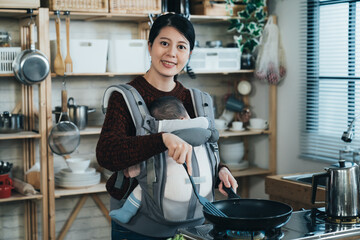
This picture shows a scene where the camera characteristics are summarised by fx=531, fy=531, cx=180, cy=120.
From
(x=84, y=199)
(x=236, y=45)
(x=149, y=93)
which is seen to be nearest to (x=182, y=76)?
(x=236, y=45)

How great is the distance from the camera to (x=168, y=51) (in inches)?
84.2

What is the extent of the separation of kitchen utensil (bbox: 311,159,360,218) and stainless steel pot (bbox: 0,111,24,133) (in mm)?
2433

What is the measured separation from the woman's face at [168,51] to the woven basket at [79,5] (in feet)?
6.12

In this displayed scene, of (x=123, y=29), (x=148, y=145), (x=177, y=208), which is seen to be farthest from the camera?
(x=123, y=29)

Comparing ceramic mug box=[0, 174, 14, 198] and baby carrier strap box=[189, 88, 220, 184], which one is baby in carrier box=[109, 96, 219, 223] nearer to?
baby carrier strap box=[189, 88, 220, 184]

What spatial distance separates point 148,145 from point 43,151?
6.95 ft

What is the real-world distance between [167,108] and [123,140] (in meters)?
0.24

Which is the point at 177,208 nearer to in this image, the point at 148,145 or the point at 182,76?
the point at 148,145

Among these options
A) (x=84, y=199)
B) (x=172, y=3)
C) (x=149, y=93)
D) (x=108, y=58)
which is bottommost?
(x=84, y=199)

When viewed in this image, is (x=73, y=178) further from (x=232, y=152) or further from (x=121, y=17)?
(x=232, y=152)

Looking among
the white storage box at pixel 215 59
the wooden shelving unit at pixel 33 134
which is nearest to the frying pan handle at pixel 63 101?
the wooden shelving unit at pixel 33 134

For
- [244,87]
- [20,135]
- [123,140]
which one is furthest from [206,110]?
[244,87]

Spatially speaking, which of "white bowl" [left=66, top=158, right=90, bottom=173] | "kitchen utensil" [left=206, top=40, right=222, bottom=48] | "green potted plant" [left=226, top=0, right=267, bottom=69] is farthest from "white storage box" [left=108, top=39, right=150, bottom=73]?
"green potted plant" [left=226, top=0, right=267, bottom=69]

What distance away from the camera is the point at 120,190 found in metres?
2.17
